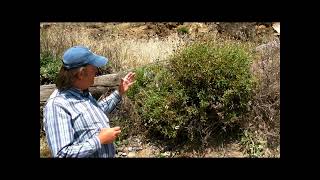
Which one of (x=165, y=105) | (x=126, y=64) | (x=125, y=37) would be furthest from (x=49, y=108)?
(x=125, y=37)

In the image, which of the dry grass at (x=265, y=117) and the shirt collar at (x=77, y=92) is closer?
the shirt collar at (x=77, y=92)

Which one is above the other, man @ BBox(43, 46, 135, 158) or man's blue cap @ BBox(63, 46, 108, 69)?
man's blue cap @ BBox(63, 46, 108, 69)

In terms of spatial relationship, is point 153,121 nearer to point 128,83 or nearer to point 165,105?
point 165,105

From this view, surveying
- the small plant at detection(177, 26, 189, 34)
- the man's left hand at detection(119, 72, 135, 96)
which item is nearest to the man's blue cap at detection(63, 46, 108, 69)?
the man's left hand at detection(119, 72, 135, 96)

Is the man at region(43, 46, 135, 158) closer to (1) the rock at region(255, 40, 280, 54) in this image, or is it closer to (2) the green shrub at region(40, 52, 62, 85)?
(1) the rock at region(255, 40, 280, 54)

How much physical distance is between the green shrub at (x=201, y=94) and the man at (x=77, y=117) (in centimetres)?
324

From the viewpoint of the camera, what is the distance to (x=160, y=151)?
21.0 feet

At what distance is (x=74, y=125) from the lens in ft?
9.42

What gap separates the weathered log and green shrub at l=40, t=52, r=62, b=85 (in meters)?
0.77

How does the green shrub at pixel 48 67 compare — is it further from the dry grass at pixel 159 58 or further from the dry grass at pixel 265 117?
the dry grass at pixel 265 117

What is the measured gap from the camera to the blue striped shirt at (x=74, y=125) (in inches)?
109

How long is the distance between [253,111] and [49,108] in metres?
3.92

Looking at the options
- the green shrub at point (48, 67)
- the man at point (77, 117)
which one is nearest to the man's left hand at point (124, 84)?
the man at point (77, 117)

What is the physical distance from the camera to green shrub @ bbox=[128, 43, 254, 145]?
6.19m
